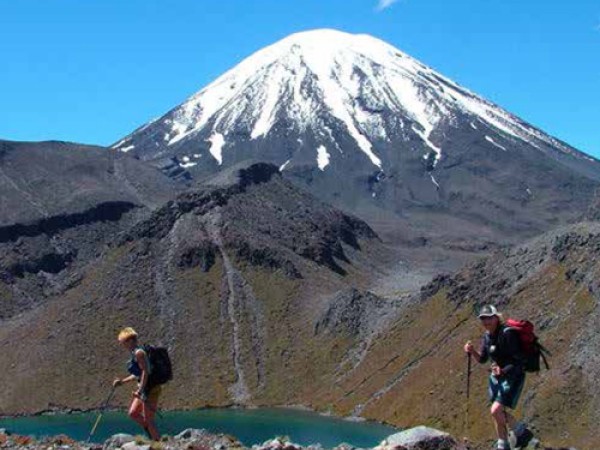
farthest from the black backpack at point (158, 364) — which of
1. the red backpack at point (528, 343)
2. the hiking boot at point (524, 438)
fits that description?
the hiking boot at point (524, 438)

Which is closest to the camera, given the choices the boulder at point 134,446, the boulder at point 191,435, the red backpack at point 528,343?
the red backpack at point 528,343

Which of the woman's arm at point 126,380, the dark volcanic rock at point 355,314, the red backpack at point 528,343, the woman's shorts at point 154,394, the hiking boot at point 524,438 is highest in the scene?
the dark volcanic rock at point 355,314

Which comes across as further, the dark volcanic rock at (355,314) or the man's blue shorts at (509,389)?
the dark volcanic rock at (355,314)

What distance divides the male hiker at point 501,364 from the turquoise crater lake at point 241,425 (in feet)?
273

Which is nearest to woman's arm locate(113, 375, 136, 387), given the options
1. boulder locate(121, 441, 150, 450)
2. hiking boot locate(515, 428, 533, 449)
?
boulder locate(121, 441, 150, 450)

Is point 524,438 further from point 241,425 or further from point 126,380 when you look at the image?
point 241,425

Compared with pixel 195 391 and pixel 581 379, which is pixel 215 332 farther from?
pixel 581 379

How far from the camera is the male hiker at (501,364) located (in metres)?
17.8

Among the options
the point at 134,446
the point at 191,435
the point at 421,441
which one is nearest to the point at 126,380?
the point at 134,446

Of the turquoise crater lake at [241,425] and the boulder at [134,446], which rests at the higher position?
the boulder at [134,446]

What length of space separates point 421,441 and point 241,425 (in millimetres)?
109551

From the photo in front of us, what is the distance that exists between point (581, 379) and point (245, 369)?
258 feet

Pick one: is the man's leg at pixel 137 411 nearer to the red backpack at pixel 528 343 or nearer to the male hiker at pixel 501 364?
the male hiker at pixel 501 364

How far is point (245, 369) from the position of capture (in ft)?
566
